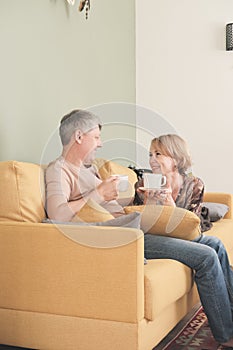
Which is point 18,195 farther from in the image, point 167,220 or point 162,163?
point 162,163

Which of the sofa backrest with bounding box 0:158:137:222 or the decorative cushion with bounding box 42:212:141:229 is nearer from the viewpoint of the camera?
the decorative cushion with bounding box 42:212:141:229

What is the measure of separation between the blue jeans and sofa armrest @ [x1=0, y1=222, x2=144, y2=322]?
477 millimetres

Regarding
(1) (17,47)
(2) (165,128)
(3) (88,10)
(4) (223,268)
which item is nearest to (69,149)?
(1) (17,47)

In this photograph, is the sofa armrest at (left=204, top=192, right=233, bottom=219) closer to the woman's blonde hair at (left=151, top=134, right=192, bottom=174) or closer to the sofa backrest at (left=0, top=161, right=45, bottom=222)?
the woman's blonde hair at (left=151, top=134, right=192, bottom=174)

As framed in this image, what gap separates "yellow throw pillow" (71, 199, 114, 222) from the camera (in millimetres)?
2568

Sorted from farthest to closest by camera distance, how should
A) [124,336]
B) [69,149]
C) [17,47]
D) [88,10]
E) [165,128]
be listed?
[165,128]
[88,10]
[17,47]
[69,149]
[124,336]

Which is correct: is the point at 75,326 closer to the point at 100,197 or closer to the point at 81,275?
the point at 81,275

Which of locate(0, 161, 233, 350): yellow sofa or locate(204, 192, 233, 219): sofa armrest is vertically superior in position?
locate(0, 161, 233, 350): yellow sofa

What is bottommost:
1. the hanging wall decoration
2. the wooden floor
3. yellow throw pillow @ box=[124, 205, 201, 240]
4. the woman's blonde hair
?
the wooden floor

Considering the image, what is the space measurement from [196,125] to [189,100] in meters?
0.23

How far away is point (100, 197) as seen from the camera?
2.73 meters

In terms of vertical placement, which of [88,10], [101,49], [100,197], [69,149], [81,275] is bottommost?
[81,275]

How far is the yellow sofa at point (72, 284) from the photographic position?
2275 mm

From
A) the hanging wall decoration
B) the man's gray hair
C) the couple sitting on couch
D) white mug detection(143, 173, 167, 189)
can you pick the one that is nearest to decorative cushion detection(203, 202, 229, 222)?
the couple sitting on couch
